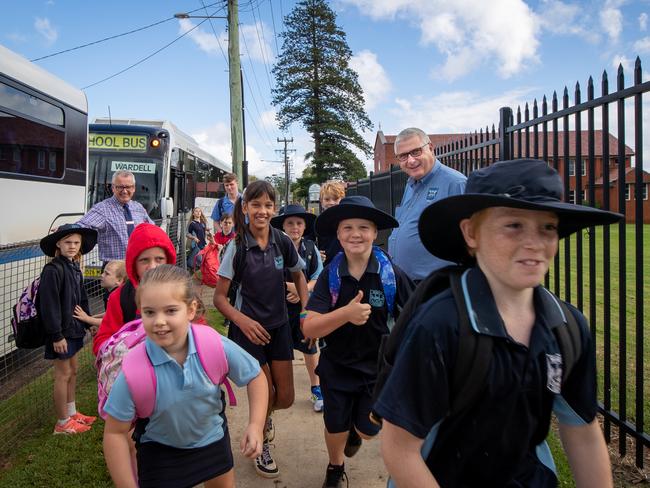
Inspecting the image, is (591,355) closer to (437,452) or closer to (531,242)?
(531,242)

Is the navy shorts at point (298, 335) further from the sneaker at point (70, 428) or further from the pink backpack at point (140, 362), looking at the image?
the pink backpack at point (140, 362)

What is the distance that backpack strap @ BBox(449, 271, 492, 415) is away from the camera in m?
1.30

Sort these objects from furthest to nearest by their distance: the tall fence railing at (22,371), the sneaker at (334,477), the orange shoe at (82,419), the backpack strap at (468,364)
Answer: the tall fence railing at (22,371) → the orange shoe at (82,419) → the sneaker at (334,477) → the backpack strap at (468,364)

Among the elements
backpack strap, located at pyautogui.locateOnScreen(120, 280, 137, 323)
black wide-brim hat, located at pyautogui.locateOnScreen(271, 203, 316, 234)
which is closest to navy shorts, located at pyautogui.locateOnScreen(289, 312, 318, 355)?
black wide-brim hat, located at pyautogui.locateOnScreen(271, 203, 316, 234)

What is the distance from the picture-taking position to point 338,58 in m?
40.9

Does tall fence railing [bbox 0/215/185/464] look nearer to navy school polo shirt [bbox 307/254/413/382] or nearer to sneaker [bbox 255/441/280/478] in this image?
sneaker [bbox 255/441/280/478]

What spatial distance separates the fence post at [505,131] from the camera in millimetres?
4645

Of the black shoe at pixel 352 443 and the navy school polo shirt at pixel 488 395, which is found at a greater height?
A: the navy school polo shirt at pixel 488 395

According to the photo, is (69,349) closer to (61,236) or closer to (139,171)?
(61,236)

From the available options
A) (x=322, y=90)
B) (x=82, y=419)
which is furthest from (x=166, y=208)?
(x=322, y=90)

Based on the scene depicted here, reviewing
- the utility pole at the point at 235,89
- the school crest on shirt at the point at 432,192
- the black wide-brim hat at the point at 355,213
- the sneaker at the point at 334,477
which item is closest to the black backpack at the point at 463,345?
the black wide-brim hat at the point at 355,213

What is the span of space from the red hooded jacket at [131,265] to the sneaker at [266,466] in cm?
136

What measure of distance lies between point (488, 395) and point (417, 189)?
Result: 107 inches

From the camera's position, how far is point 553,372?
1.40 meters
